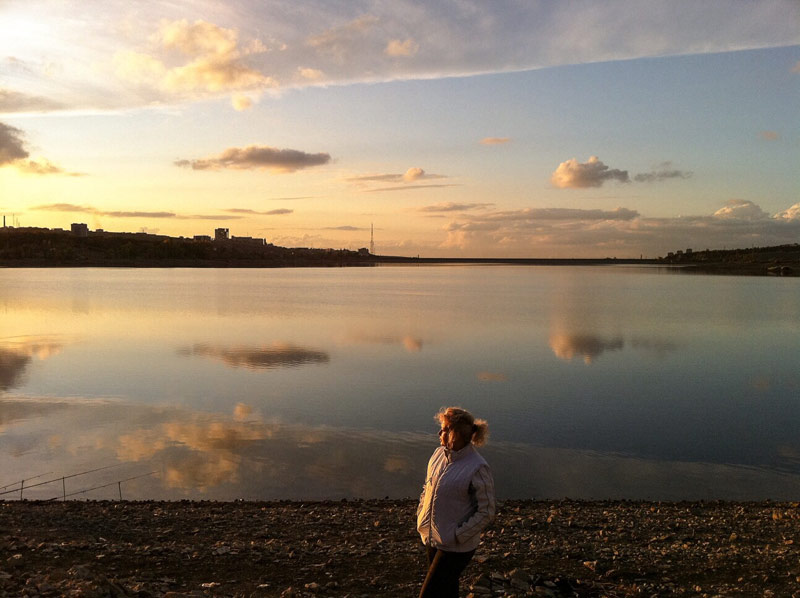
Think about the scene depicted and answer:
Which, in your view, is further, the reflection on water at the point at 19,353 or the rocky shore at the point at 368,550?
the reflection on water at the point at 19,353

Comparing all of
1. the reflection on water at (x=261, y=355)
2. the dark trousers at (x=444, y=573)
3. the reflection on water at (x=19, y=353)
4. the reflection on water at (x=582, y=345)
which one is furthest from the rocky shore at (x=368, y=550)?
the reflection on water at (x=582, y=345)

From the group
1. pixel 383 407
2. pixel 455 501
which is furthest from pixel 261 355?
pixel 455 501

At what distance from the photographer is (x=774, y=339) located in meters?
27.8

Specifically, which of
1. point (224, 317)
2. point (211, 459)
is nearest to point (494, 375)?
point (211, 459)

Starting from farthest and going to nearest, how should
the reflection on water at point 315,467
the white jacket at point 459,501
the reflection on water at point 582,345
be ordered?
the reflection on water at point 582,345 → the reflection on water at point 315,467 → the white jacket at point 459,501

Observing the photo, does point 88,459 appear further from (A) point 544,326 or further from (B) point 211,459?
(A) point 544,326

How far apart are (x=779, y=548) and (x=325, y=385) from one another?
39.4ft

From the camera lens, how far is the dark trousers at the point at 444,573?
3951mm

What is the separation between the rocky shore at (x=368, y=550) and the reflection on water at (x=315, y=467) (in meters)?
0.81

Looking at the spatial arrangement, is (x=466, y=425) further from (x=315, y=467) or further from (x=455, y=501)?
(x=315, y=467)

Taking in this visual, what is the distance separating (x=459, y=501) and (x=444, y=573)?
0.50m

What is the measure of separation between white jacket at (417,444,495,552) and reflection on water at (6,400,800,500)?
5.26m

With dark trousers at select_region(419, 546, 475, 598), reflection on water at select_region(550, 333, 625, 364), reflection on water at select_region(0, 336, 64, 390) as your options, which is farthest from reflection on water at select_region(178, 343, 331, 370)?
dark trousers at select_region(419, 546, 475, 598)

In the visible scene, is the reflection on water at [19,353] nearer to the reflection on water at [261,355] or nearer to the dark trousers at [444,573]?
the reflection on water at [261,355]
